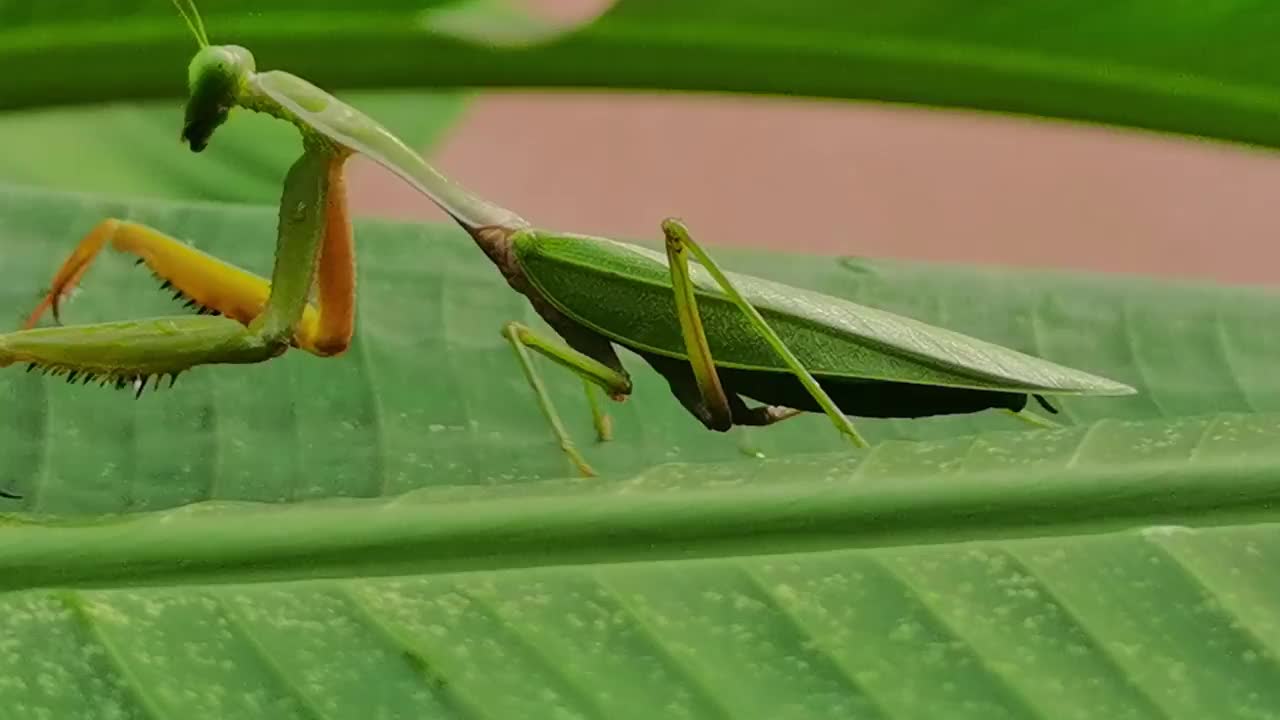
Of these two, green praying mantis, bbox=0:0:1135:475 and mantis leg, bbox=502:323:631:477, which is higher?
green praying mantis, bbox=0:0:1135:475

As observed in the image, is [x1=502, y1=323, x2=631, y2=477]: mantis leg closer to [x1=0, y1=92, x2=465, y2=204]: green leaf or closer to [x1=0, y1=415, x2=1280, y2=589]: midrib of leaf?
[x1=0, y1=415, x2=1280, y2=589]: midrib of leaf

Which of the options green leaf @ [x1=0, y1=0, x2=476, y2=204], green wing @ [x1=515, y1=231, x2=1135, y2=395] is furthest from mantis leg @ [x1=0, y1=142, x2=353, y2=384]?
green leaf @ [x1=0, y1=0, x2=476, y2=204]

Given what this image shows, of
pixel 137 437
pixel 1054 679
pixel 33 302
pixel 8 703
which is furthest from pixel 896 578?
pixel 33 302

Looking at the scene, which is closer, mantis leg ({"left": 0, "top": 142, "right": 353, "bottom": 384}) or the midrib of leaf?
the midrib of leaf

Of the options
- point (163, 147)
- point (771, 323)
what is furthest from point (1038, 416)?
point (163, 147)

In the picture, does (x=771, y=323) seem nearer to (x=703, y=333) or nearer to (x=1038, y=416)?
(x=703, y=333)

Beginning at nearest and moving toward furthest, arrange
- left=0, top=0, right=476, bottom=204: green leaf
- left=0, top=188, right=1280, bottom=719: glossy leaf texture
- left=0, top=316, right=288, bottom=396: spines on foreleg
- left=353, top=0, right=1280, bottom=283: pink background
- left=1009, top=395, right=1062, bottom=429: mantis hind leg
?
1. left=0, top=188, right=1280, bottom=719: glossy leaf texture
2. left=0, top=316, right=288, bottom=396: spines on foreleg
3. left=1009, top=395, right=1062, bottom=429: mantis hind leg
4. left=0, top=0, right=476, bottom=204: green leaf
5. left=353, top=0, right=1280, bottom=283: pink background

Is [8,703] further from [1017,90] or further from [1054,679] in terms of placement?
[1017,90]
